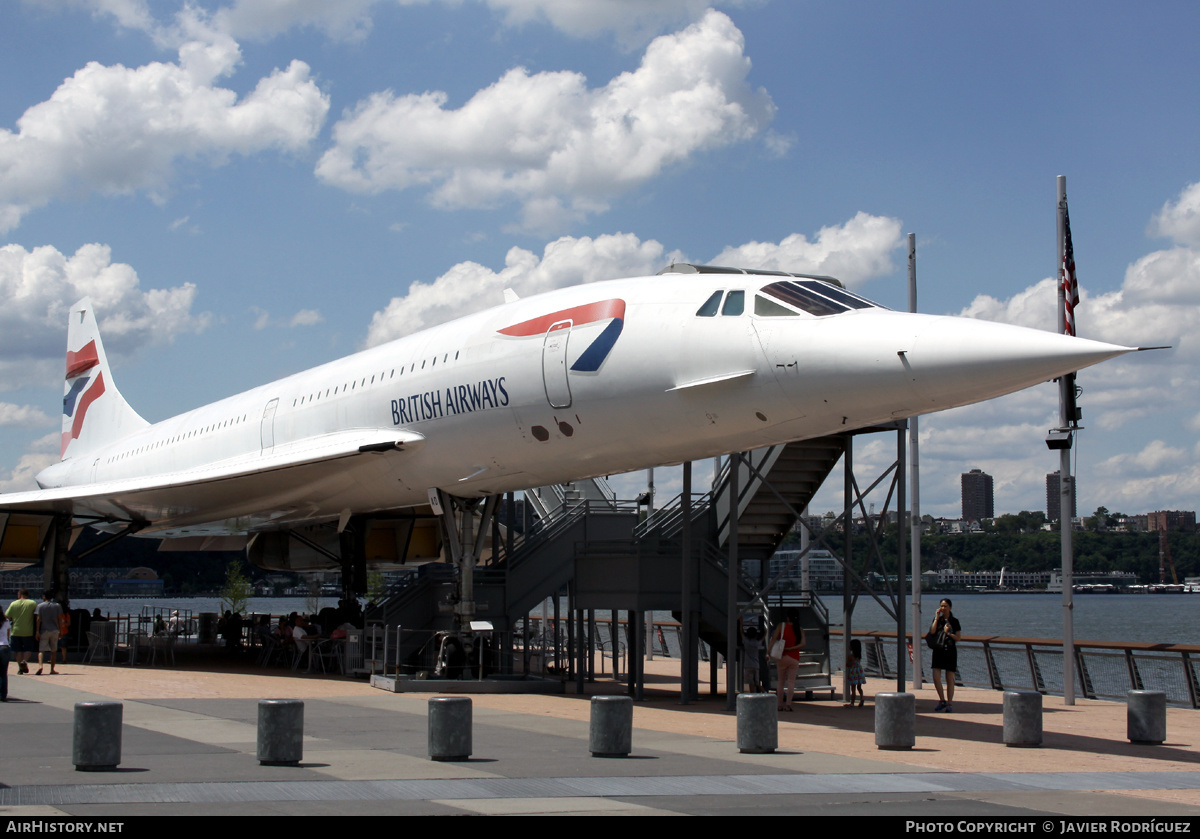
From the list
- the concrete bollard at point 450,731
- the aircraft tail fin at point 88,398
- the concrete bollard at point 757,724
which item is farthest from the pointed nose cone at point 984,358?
the aircraft tail fin at point 88,398

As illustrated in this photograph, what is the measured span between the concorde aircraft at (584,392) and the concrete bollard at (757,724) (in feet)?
9.12

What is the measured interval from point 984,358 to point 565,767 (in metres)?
4.61

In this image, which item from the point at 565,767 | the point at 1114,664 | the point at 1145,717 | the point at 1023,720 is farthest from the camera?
the point at 1114,664

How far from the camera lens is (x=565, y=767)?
338 inches

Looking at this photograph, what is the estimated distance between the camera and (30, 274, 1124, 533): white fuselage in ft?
33.0

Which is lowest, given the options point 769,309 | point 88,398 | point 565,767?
point 565,767

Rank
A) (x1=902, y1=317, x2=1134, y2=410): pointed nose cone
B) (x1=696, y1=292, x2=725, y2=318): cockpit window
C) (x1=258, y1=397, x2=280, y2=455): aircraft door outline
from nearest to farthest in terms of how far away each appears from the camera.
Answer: (x1=902, y1=317, x2=1134, y2=410): pointed nose cone → (x1=696, y1=292, x2=725, y2=318): cockpit window → (x1=258, y1=397, x2=280, y2=455): aircraft door outline

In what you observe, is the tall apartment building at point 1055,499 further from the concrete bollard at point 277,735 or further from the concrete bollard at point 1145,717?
the concrete bollard at point 277,735

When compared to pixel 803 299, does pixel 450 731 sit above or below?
below

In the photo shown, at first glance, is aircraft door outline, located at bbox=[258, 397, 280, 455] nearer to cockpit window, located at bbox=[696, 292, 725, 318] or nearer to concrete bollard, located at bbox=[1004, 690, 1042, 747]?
cockpit window, located at bbox=[696, 292, 725, 318]

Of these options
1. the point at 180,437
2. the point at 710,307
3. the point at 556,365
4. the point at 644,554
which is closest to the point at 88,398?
the point at 180,437

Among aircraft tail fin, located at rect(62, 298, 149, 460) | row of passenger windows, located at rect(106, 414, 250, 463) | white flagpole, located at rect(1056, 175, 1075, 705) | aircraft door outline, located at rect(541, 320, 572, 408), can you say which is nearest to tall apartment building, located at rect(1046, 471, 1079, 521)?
white flagpole, located at rect(1056, 175, 1075, 705)

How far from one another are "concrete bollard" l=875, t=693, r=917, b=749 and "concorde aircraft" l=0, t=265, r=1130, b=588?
2483 millimetres

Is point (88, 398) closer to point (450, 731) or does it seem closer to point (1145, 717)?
point (450, 731)
